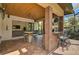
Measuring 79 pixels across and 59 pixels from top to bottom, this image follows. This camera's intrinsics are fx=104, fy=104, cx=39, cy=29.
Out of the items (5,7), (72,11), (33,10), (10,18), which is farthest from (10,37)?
(72,11)

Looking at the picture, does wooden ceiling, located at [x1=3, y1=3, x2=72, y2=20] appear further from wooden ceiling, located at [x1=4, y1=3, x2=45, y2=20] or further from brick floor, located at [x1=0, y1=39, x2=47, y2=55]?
brick floor, located at [x1=0, y1=39, x2=47, y2=55]

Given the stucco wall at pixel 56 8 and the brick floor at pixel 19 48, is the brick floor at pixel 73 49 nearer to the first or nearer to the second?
the brick floor at pixel 19 48

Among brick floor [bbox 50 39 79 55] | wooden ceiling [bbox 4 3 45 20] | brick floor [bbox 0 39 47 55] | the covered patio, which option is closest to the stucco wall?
the covered patio

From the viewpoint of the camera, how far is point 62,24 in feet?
8.70

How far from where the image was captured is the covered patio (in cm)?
251

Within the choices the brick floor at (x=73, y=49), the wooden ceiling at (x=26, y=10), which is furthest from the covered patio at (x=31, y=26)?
the brick floor at (x=73, y=49)

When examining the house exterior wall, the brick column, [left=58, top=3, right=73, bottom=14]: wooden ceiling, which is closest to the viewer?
the house exterior wall

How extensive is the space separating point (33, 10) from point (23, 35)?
0.71 meters

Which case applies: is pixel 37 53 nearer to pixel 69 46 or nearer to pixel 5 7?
pixel 69 46

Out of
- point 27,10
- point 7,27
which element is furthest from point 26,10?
point 7,27

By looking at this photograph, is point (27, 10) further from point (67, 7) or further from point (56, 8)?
point (67, 7)

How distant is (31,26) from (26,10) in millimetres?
420

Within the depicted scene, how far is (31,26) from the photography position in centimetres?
260

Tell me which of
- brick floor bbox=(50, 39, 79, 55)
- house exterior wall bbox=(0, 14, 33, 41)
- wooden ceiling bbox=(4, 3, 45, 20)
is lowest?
brick floor bbox=(50, 39, 79, 55)
